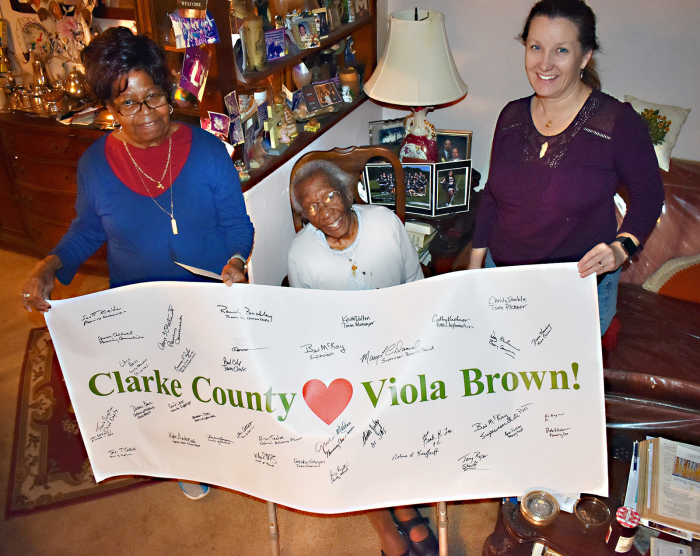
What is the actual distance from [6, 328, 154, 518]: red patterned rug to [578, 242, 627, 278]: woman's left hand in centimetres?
184

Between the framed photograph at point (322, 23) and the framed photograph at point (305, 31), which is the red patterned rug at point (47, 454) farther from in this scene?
the framed photograph at point (322, 23)

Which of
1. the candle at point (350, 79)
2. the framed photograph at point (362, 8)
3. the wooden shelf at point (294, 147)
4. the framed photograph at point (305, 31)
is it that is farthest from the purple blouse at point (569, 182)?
the framed photograph at point (362, 8)

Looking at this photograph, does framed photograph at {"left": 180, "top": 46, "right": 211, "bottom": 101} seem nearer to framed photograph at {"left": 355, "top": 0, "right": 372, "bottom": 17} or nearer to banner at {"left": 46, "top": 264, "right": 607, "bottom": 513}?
banner at {"left": 46, "top": 264, "right": 607, "bottom": 513}

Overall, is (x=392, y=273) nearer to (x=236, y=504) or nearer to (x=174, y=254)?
(x=174, y=254)

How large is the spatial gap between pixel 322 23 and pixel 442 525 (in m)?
2.14

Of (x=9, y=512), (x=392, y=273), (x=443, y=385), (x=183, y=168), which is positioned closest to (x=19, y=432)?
(x=9, y=512)

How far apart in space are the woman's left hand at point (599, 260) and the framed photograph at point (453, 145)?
5.33 ft

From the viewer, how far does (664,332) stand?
2.19 meters

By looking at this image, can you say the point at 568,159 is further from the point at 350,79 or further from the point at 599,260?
the point at 350,79

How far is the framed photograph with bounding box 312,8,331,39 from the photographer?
2.44m

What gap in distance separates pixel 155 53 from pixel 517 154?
1.01m

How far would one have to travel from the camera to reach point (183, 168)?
153 cm
